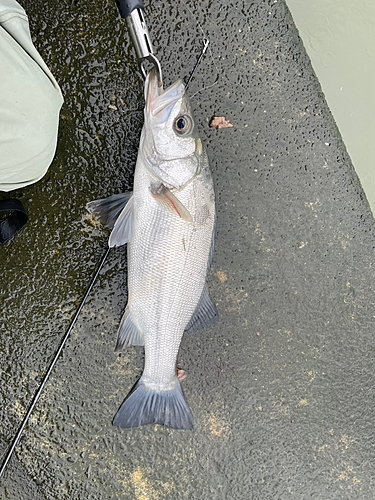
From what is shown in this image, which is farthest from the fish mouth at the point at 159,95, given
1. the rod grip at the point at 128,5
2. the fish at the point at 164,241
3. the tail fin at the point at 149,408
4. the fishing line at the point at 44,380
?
the tail fin at the point at 149,408

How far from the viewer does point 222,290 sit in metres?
1.91

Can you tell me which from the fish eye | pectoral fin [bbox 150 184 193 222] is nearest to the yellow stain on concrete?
pectoral fin [bbox 150 184 193 222]

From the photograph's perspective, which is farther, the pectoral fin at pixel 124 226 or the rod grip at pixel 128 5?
the pectoral fin at pixel 124 226

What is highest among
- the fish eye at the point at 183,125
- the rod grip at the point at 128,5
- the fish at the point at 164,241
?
the rod grip at the point at 128,5

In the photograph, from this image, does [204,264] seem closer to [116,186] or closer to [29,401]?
[116,186]

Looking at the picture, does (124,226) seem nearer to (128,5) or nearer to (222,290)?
(222,290)

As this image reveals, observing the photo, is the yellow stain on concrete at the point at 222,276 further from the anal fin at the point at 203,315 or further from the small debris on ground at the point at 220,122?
the small debris on ground at the point at 220,122

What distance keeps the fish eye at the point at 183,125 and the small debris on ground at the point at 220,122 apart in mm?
415

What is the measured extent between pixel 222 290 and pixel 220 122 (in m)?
0.96

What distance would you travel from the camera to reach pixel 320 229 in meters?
1.93

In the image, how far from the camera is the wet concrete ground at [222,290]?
69.7 inches

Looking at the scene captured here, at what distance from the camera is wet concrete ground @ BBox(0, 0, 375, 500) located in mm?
1771

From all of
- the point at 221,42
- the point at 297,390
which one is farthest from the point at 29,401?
the point at 221,42

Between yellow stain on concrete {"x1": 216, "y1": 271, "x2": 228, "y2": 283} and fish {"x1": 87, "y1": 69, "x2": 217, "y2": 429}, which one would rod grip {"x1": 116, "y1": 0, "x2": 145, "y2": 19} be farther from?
yellow stain on concrete {"x1": 216, "y1": 271, "x2": 228, "y2": 283}
